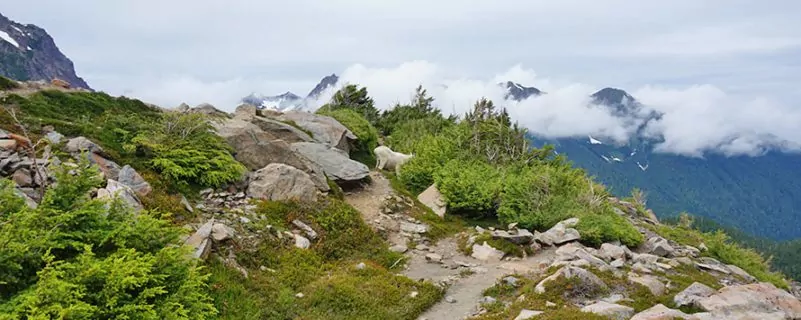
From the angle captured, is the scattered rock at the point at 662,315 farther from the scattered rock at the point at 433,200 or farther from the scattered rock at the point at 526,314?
the scattered rock at the point at 433,200

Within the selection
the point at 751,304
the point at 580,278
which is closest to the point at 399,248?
the point at 580,278

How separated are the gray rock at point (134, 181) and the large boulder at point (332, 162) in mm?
8727

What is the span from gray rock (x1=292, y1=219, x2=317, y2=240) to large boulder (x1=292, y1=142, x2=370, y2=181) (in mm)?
6209

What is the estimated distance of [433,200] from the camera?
23.8m

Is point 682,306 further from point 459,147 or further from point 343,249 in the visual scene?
point 459,147

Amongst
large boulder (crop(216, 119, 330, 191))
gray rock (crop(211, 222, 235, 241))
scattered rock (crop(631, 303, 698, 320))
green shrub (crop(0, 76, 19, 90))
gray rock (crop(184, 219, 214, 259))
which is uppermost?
green shrub (crop(0, 76, 19, 90))

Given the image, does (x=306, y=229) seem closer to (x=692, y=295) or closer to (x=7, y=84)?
(x=692, y=295)

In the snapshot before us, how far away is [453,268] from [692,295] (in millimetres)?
6799

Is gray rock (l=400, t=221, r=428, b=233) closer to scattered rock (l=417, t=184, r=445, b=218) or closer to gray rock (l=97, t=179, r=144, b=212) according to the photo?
scattered rock (l=417, t=184, r=445, b=218)

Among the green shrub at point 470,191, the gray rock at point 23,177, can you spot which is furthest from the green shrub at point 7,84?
the green shrub at point 470,191

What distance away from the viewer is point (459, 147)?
29.0 m

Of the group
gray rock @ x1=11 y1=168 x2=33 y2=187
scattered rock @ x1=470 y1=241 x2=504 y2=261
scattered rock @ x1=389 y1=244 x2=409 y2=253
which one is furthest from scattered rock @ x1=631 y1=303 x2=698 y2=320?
gray rock @ x1=11 y1=168 x2=33 y2=187

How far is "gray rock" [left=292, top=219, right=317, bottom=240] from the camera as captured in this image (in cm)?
1611

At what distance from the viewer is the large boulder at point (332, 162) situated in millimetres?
23061
